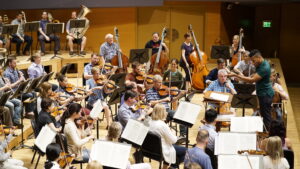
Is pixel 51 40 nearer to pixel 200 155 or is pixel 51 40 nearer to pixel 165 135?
pixel 165 135

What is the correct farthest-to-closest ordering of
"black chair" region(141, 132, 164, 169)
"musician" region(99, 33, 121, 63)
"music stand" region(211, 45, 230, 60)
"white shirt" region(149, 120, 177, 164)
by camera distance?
"music stand" region(211, 45, 230, 60) → "musician" region(99, 33, 121, 63) → "white shirt" region(149, 120, 177, 164) → "black chair" region(141, 132, 164, 169)

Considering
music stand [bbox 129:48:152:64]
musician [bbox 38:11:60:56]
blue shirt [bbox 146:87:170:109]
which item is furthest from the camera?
musician [bbox 38:11:60:56]

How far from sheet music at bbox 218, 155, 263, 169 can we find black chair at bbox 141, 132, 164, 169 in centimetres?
117

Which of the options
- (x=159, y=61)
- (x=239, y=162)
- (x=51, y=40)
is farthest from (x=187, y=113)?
(x=51, y=40)

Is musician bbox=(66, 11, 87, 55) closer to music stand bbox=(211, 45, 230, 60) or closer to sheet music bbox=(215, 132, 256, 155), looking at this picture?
music stand bbox=(211, 45, 230, 60)

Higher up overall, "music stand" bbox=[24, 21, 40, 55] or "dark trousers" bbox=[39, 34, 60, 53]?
"music stand" bbox=[24, 21, 40, 55]

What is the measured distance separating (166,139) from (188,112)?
25.0 inches

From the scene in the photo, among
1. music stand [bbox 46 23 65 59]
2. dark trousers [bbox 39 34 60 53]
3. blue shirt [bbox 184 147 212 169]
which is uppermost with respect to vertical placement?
music stand [bbox 46 23 65 59]

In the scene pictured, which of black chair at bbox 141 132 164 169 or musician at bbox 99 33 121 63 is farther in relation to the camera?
musician at bbox 99 33 121 63

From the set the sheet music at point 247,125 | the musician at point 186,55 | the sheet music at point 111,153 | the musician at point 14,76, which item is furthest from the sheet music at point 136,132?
the musician at point 186,55

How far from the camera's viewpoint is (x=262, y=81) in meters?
7.63

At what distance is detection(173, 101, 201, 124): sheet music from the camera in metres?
6.73

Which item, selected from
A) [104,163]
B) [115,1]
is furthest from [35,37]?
[104,163]

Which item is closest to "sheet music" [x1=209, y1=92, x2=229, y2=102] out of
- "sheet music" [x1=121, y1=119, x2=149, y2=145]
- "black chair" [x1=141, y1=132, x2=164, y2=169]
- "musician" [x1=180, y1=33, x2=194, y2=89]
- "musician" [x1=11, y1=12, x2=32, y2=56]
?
"black chair" [x1=141, y1=132, x2=164, y2=169]
